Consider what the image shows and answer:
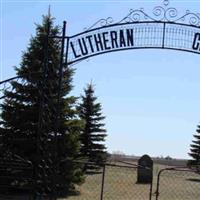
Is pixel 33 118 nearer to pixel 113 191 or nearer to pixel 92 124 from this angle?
pixel 113 191

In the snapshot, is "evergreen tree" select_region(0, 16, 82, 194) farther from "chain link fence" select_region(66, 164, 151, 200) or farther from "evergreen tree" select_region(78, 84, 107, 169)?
"evergreen tree" select_region(78, 84, 107, 169)

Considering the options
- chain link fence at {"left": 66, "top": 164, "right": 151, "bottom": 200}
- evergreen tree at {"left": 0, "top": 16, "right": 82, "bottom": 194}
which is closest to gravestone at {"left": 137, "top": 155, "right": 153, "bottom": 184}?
chain link fence at {"left": 66, "top": 164, "right": 151, "bottom": 200}

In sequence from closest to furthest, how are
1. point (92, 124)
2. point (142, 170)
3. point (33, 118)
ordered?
point (33, 118)
point (142, 170)
point (92, 124)

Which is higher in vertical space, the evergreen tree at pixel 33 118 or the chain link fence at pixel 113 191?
the evergreen tree at pixel 33 118

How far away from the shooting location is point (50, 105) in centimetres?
1255

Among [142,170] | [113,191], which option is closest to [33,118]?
[113,191]

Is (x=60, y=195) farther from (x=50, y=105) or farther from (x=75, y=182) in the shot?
(x=50, y=105)

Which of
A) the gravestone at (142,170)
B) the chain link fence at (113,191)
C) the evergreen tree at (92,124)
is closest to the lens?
the chain link fence at (113,191)

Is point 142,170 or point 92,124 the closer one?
point 142,170

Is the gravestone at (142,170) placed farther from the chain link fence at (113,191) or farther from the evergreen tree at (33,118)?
the evergreen tree at (33,118)

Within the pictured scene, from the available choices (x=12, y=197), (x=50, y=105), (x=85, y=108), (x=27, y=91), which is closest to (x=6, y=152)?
(x=12, y=197)

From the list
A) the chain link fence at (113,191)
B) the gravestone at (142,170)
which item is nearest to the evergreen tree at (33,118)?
the chain link fence at (113,191)

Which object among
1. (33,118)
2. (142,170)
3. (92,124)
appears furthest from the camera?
(92,124)

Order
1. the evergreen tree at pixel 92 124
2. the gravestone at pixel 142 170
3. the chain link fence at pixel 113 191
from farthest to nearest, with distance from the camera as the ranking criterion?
the evergreen tree at pixel 92 124, the gravestone at pixel 142 170, the chain link fence at pixel 113 191
